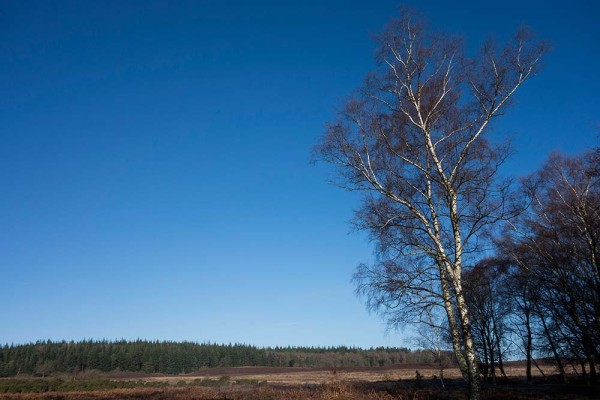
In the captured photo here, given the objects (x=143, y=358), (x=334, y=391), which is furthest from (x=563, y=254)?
Result: (x=143, y=358)

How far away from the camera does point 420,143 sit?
39.3 ft

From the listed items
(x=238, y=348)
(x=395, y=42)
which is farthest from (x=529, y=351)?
(x=238, y=348)

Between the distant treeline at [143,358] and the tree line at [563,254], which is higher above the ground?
the tree line at [563,254]

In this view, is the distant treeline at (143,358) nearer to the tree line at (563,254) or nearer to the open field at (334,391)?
the open field at (334,391)

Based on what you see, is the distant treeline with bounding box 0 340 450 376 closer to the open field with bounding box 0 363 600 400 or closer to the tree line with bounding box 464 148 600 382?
the open field with bounding box 0 363 600 400

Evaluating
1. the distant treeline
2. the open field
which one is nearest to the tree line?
the open field

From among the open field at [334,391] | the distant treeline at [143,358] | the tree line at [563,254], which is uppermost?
the tree line at [563,254]

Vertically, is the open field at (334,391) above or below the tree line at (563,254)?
below

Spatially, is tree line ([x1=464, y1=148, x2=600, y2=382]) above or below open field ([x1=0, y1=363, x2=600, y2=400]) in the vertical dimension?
above

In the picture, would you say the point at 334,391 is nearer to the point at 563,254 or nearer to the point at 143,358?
the point at 563,254

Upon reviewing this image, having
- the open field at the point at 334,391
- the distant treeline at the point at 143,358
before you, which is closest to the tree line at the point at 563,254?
the open field at the point at 334,391

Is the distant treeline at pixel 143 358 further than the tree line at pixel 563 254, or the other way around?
the distant treeline at pixel 143 358

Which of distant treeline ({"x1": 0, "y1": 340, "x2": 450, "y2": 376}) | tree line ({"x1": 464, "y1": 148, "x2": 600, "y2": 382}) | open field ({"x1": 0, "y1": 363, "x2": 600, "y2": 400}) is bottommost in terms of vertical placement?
distant treeline ({"x1": 0, "y1": 340, "x2": 450, "y2": 376})

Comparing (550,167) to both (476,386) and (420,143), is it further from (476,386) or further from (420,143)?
(476,386)
